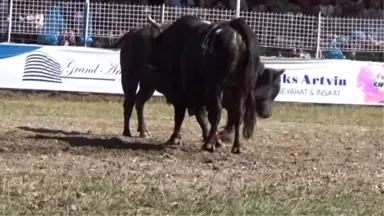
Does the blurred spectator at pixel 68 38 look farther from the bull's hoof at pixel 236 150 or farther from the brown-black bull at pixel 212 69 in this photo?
the bull's hoof at pixel 236 150

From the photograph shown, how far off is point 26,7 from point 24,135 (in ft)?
36.1

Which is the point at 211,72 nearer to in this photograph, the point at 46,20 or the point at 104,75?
the point at 104,75

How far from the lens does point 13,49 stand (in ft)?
75.5

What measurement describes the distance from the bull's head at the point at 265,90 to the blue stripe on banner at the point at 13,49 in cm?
969

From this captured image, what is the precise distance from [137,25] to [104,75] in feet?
7.17

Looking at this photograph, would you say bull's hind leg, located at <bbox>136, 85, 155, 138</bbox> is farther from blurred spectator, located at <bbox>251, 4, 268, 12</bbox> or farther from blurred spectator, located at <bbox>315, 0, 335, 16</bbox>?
blurred spectator, located at <bbox>315, 0, 335, 16</bbox>

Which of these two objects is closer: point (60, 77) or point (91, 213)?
point (91, 213)

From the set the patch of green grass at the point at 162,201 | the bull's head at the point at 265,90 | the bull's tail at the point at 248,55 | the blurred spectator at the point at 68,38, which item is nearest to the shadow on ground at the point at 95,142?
the bull's tail at the point at 248,55

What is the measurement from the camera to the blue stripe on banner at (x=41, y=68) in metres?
22.9

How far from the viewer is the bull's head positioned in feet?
47.0

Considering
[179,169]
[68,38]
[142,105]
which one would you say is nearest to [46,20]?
[68,38]

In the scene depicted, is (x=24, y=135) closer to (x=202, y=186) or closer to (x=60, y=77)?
(x=202, y=186)

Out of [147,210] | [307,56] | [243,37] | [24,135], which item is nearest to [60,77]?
[307,56]

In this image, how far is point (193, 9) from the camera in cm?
2481
